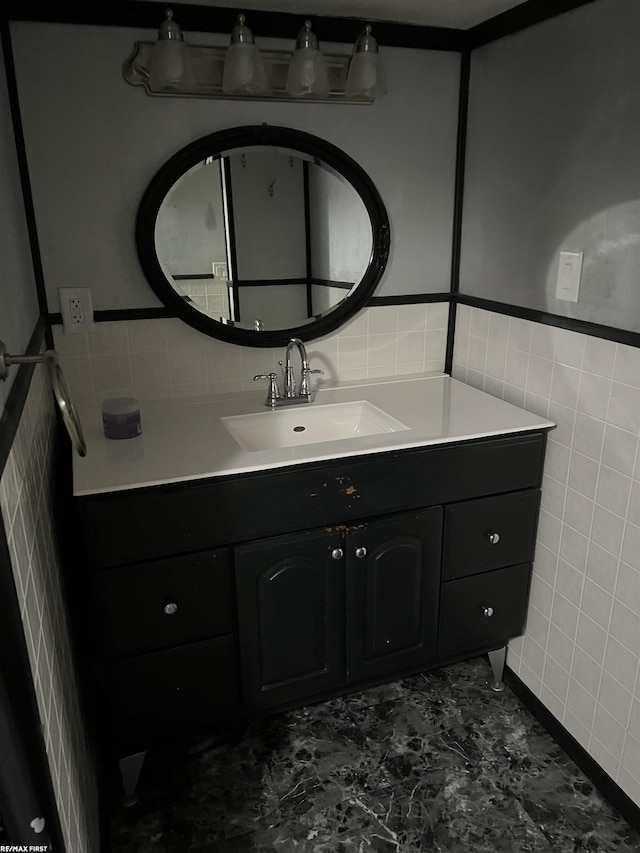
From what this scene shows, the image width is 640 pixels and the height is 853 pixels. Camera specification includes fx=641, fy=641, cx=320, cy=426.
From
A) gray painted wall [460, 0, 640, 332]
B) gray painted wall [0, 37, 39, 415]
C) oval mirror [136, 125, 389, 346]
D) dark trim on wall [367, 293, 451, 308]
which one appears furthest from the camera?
dark trim on wall [367, 293, 451, 308]

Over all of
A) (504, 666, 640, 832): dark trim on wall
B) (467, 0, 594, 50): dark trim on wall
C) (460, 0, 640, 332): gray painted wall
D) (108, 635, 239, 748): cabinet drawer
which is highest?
(467, 0, 594, 50): dark trim on wall

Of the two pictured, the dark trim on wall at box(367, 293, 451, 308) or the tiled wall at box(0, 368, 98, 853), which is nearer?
the tiled wall at box(0, 368, 98, 853)

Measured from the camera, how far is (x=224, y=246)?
5.97 feet

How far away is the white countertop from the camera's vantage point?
4.70ft

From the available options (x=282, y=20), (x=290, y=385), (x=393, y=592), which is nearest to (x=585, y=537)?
(x=393, y=592)

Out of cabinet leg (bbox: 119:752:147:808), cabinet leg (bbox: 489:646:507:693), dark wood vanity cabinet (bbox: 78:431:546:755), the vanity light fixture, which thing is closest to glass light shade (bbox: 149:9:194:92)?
the vanity light fixture

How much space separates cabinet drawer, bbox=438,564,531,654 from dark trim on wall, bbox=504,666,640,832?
6.8 inches

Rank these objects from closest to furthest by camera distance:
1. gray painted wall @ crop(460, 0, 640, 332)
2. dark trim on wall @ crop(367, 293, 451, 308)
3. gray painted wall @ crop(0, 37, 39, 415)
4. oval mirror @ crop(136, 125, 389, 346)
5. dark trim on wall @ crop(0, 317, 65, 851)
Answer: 1. dark trim on wall @ crop(0, 317, 65, 851)
2. gray painted wall @ crop(0, 37, 39, 415)
3. gray painted wall @ crop(460, 0, 640, 332)
4. oval mirror @ crop(136, 125, 389, 346)
5. dark trim on wall @ crop(367, 293, 451, 308)

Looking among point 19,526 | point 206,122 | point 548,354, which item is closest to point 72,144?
point 206,122

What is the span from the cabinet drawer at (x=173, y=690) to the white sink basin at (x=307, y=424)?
552mm

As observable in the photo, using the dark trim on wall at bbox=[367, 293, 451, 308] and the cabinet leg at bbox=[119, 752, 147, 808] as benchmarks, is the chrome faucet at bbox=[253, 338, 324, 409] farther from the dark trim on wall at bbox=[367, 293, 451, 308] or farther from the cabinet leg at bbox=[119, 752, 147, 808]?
the cabinet leg at bbox=[119, 752, 147, 808]

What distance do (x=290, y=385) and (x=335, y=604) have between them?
2.09 ft

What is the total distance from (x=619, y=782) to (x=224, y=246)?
1.73m

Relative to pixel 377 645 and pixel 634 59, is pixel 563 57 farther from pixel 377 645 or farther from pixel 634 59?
pixel 377 645
